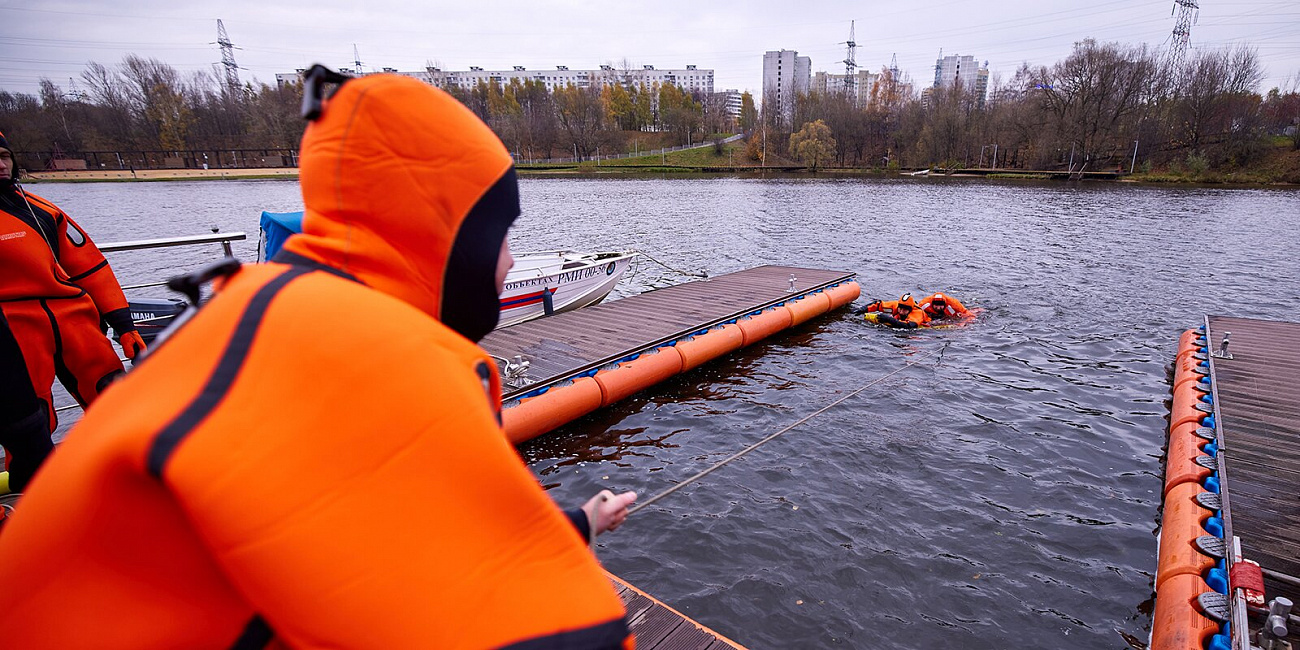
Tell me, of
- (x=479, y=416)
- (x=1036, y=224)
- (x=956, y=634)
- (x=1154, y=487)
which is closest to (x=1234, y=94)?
(x=1036, y=224)

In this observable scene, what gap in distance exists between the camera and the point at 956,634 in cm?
510

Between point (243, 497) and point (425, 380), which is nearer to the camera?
point (243, 497)

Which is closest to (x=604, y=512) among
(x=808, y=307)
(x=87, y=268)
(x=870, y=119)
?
(x=87, y=268)

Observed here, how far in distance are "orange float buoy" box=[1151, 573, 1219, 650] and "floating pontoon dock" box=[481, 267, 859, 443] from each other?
21.0ft

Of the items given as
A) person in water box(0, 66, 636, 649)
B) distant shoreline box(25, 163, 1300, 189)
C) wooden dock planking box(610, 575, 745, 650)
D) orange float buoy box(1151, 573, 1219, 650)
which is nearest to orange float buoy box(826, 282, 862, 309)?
orange float buoy box(1151, 573, 1219, 650)

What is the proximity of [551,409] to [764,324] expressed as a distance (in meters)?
5.45

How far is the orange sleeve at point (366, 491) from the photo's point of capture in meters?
0.73

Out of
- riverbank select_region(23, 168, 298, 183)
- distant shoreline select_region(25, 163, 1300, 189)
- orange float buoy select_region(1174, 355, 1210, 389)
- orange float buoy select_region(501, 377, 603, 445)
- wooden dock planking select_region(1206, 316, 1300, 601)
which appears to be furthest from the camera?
riverbank select_region(23, 168, 298, 183)

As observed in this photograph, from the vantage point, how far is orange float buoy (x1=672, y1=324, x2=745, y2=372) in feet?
33.4

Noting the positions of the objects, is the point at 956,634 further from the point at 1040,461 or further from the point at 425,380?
the point at 425,380

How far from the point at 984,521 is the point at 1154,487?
2.50m

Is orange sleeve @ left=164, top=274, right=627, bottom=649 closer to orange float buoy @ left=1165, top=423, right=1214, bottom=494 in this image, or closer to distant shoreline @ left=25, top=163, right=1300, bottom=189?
orange float buoy @ left=1165, top=423, right=1214, bottom=494

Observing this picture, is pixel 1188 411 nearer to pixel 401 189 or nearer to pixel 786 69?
pixel 401 189

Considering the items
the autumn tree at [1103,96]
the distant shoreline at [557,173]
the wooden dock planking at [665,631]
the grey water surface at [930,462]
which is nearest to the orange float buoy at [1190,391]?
the grey water surface at [930,462]
